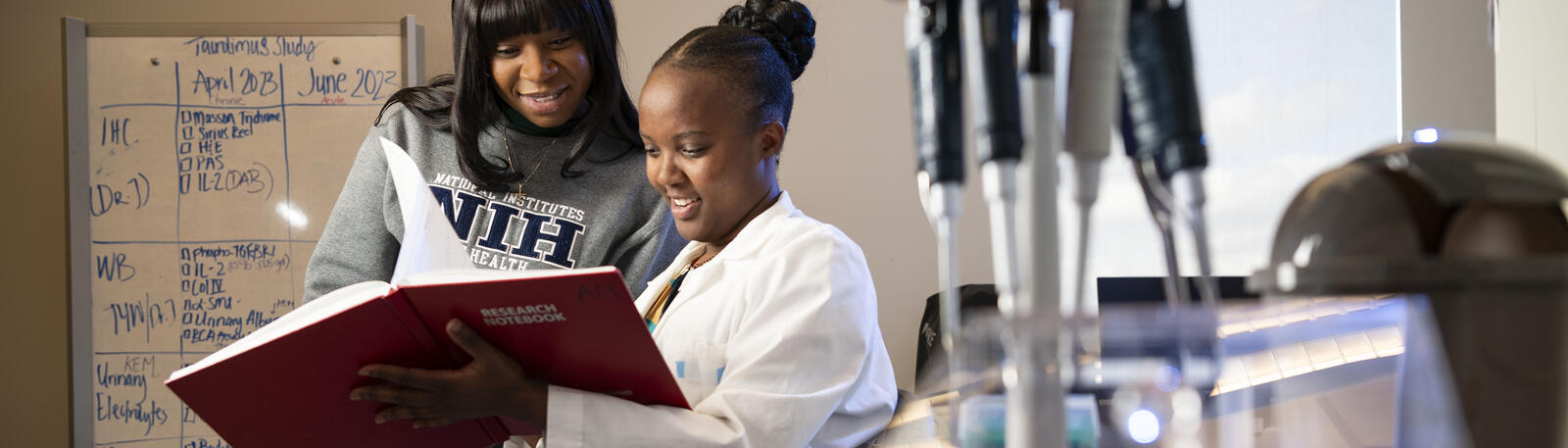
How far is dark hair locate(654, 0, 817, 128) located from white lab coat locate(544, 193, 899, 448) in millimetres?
149

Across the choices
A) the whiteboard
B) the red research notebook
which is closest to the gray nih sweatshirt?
the red research notebook

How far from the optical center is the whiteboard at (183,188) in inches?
95.3

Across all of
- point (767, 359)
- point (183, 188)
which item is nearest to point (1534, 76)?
point (767, 359)

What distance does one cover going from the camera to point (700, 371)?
0.98 meters

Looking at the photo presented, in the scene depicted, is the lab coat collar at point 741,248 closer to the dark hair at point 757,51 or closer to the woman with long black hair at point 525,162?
the dark hair at point 757,51

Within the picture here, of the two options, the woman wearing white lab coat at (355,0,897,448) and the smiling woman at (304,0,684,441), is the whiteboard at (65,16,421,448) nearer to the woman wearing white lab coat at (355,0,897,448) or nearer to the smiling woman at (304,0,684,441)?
the smiling woman at (304,0,684,441)

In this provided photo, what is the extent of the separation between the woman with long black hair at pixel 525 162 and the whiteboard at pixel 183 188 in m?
1.18

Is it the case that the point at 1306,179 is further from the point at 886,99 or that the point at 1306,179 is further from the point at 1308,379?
the point at 886,99

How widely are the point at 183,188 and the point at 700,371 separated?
6.54 ft

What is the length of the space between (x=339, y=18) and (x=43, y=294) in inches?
41.0

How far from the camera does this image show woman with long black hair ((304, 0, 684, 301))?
1.35 metres

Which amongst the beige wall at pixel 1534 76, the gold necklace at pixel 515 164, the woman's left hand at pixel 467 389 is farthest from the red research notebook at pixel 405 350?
the beige wall at pixel 1534 76

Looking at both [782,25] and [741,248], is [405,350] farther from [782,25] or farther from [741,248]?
[782,25]

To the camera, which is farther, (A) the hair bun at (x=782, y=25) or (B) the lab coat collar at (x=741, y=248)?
(A) the hair bun at (x=782, y=25)
